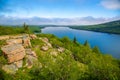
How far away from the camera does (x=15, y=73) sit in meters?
37.3

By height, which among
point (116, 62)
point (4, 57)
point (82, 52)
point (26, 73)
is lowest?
point (116, 62)

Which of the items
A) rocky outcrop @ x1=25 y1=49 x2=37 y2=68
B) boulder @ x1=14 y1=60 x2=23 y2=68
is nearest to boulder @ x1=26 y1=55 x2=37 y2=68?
rocky outcrop @ x1=25 y1=49 x2=37 y2=68

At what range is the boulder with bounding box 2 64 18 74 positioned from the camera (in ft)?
122

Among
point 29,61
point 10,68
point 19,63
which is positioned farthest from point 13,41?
point 10,68

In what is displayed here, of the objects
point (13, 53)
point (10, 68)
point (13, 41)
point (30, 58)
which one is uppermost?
point (13, 41)

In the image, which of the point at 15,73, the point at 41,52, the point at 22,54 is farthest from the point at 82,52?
the point at 15,73

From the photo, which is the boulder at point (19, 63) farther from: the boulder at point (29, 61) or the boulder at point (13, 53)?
the boulder at point (29, 61)

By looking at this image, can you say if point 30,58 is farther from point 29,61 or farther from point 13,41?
point 13,41

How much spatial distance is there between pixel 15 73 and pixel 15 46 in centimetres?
854

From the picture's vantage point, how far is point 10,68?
3834 centimetres

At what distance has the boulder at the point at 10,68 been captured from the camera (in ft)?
122

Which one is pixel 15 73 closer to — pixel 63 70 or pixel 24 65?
pixel 24 65

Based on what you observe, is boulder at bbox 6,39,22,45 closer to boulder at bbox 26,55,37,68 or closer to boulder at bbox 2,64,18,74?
boulder at bbox 26,55,37,68

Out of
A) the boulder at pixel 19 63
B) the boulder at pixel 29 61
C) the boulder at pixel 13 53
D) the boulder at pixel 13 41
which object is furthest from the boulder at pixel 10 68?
the boulder at pixel 13 41
